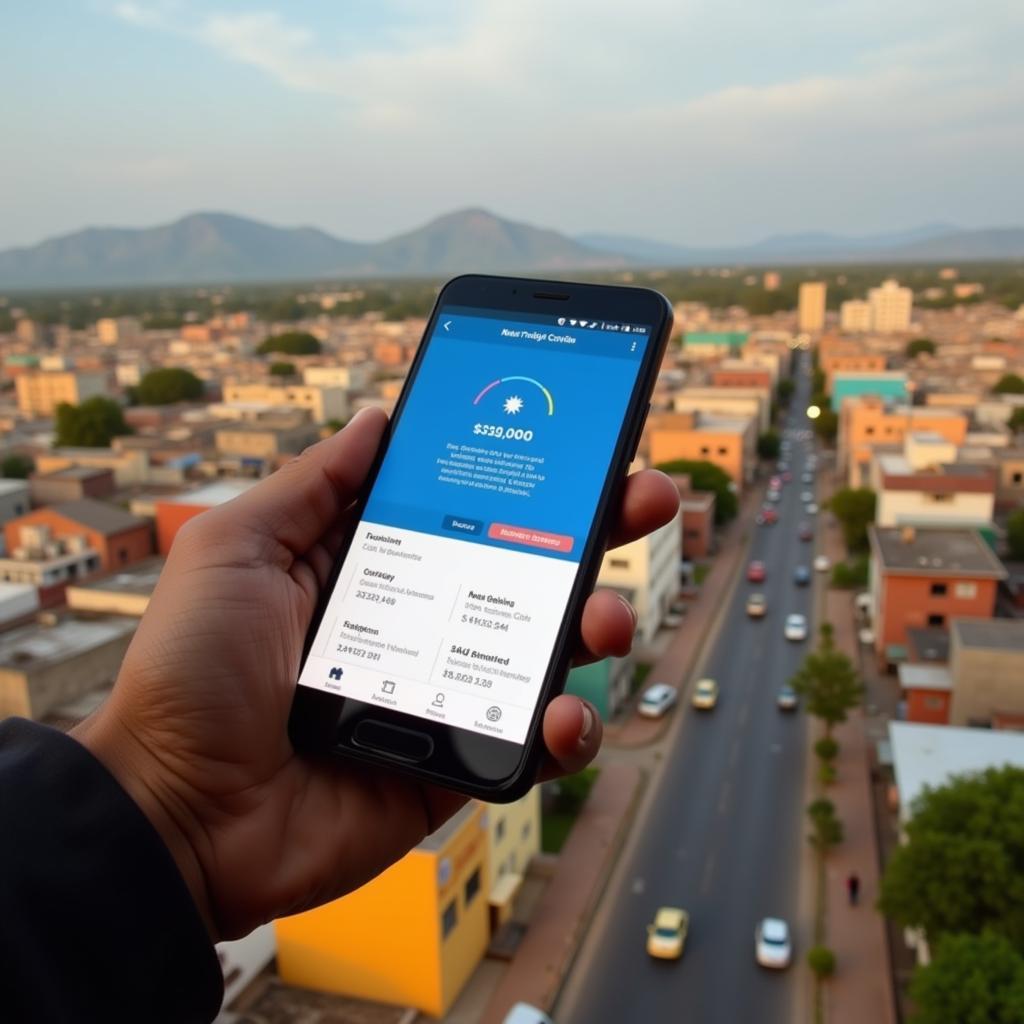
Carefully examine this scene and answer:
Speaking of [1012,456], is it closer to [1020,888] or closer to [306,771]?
[1020,888]

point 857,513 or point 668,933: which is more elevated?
point 857,513

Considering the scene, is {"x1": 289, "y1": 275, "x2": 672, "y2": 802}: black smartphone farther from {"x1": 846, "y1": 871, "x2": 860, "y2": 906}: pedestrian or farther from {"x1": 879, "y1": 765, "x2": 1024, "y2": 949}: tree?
{"x1": 846, "y1": 871, "x2": 860, "y2": 906}: pedestrian

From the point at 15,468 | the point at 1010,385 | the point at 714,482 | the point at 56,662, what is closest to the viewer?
the point at 56,662

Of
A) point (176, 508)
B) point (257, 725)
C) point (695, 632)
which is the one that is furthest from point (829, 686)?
point (176, 508)

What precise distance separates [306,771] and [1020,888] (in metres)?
5.29

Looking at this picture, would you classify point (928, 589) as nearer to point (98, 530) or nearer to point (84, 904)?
point (98, 530)

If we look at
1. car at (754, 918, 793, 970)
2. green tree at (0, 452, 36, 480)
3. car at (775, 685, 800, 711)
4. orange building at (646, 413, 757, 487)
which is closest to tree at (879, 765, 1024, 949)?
car at (754, 918, 793, 970)

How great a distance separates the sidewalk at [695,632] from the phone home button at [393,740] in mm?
8129

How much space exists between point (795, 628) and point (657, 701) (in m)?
2.98

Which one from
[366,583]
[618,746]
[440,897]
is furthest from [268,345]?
[366,583]

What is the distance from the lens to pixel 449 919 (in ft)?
19.1

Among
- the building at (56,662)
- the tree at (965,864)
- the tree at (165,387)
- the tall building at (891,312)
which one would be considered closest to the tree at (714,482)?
the building at (56,662)

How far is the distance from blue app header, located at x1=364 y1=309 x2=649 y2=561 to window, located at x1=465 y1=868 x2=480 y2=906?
509 cm

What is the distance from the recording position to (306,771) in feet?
4.95
